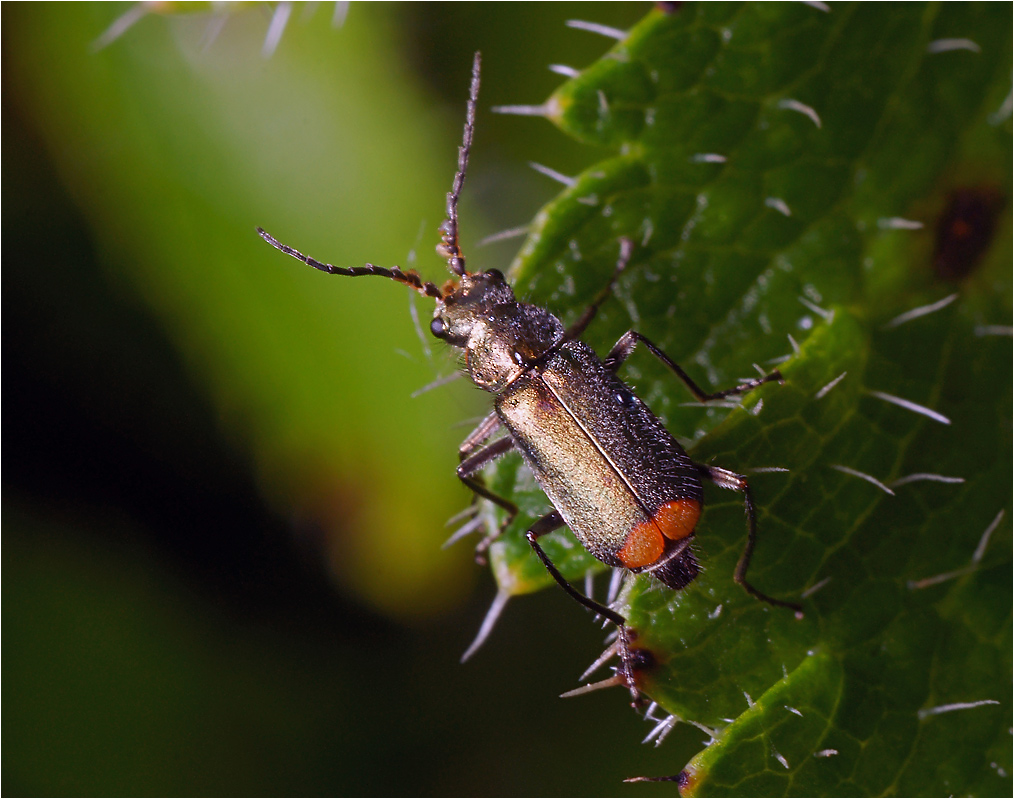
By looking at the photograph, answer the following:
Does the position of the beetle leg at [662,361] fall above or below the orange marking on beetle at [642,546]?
above

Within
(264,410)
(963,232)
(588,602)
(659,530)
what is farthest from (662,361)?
(264,410)

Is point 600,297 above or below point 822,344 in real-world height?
above

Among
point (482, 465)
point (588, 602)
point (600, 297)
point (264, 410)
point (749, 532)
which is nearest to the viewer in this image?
point (749, 532)

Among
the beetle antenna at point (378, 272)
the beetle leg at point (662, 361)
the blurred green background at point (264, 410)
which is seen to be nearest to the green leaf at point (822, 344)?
the beetle leg at point (662, 361)

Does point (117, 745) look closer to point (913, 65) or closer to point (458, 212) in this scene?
point (458, 212)

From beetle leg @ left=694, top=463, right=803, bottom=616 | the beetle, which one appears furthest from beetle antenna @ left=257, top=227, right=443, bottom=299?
beetle leg @ left=694, top=463, right=803, bottom=616

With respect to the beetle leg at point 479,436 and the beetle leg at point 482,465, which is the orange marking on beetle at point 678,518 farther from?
the beetle leg at point 479,436

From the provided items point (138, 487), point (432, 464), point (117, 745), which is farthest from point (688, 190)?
point (117, 745)

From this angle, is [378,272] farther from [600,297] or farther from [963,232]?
[963,232]
